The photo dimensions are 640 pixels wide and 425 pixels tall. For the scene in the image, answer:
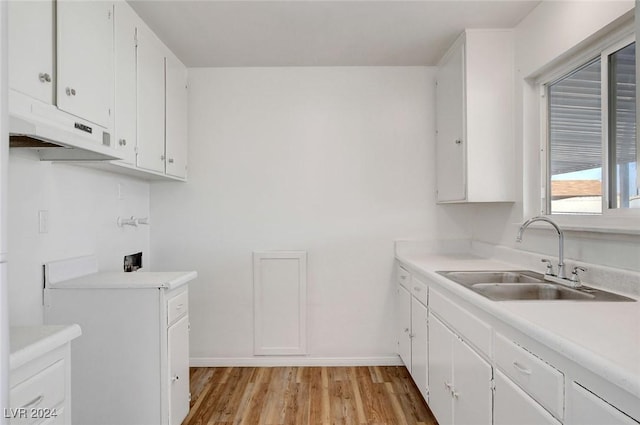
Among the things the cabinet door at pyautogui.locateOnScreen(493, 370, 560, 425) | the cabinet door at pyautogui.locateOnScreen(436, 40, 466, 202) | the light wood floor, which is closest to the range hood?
the light wood floor

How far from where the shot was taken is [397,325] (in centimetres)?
310

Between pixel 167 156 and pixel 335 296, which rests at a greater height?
pixel 167 156

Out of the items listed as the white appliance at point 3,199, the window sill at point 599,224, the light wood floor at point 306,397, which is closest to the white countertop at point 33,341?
the white appliance at point 3,199

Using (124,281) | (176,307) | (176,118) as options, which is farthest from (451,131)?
(124,281)

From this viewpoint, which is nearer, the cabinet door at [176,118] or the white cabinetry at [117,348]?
the white cabinetry at [117,348]

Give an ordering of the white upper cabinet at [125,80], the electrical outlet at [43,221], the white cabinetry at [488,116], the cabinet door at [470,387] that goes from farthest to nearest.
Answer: the white cabinetry at [488,116] < the white upper cabinet at [125,80] < the electrical outlet at [43,221] < the cabinet door at [470,387]

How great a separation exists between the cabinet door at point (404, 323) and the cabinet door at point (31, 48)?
2.36 meters

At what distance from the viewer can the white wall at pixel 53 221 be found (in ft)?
5.60

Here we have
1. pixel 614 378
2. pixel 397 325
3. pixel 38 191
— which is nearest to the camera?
pixel 614 378

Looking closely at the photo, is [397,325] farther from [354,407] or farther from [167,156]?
[167,156]

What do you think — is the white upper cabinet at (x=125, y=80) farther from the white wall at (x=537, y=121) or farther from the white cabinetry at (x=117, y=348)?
the white wall at (x=537, y=121)

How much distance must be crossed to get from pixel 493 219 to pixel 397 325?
1.13m

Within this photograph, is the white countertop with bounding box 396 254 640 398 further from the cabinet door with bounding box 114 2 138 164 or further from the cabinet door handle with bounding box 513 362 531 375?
the cabinet door with bounding box 114 2 138 164

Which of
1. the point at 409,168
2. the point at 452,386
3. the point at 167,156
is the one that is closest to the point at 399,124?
the point at 409,168
